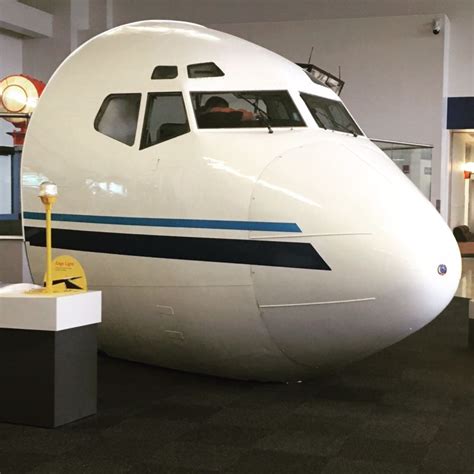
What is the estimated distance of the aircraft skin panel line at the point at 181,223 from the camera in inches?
222

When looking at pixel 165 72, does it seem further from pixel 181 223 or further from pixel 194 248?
pixel 194 248

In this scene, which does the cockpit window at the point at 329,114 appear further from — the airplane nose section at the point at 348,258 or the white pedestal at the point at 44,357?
the white pedestal at the point at 44,357

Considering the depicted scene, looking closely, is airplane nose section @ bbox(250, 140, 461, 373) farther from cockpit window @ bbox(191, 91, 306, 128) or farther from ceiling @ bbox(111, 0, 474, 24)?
ceiling @ bbox(111, 0, 474, 24)

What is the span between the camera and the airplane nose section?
17.9 feet

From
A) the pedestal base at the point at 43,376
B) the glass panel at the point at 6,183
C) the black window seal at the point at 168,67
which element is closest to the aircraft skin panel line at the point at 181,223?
the pedestal base at the point at 43,376

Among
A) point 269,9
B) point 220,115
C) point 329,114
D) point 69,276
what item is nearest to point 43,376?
point 69,276

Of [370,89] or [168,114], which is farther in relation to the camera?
[370,89]

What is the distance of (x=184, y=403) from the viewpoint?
593 centimetres

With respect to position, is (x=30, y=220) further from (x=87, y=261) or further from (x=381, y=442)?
(x=381, y=442)

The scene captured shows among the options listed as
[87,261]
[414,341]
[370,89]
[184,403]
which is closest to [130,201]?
[87,261]

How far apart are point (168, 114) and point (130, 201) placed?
73 cm

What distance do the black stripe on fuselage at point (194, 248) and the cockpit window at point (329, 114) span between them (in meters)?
1.27

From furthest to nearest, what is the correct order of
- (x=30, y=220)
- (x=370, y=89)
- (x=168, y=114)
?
1. (x=370, y=89)
2. (x=30, y=220)
3. (x=168, y=114)

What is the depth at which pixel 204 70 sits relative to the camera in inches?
252
